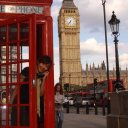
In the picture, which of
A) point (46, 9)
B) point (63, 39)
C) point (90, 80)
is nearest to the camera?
point (46, 9)

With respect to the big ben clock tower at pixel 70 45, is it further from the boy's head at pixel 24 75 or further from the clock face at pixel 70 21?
the boy's head at pixel 24 75

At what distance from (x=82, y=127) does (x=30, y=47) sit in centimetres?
1024

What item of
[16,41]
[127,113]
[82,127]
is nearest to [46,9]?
[16,41]

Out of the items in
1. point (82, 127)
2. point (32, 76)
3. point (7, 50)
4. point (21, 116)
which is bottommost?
point (82, 127)

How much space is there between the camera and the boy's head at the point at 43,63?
4.75m

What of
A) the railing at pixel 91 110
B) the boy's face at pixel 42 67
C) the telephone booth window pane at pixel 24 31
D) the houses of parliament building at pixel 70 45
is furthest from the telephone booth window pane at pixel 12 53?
the houses of parliament building at pixel 70 45

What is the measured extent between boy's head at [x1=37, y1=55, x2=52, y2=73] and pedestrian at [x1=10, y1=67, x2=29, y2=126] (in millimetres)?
170

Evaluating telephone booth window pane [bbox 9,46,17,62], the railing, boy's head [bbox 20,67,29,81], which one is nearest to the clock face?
the railing

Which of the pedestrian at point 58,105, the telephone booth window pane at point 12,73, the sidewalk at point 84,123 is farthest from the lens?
the sidewalk at point 84,123

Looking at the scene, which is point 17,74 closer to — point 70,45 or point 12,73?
point 12,73

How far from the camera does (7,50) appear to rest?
15.8ft

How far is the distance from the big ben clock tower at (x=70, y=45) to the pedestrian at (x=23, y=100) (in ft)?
408

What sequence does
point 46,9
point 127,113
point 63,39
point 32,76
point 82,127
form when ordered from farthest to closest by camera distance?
point 63,39, point 82,127, point 127,113, point 46,9, point 32,76

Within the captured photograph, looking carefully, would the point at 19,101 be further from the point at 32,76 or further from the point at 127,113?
the point at 127,113
